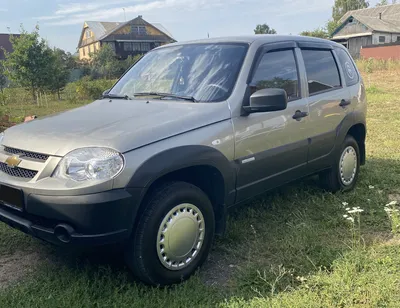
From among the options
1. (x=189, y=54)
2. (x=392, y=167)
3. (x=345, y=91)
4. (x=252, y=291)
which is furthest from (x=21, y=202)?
(x=392, y=167)

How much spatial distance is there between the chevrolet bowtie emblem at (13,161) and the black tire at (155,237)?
0.97 metres

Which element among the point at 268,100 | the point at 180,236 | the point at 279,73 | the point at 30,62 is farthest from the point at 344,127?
the point at 30,62

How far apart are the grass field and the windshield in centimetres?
142

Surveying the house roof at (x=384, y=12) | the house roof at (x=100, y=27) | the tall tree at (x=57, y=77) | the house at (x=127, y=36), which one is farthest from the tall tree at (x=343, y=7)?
the tall tree at (x=57, y=77)

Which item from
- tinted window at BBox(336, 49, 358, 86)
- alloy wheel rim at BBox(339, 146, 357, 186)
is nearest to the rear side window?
tinted window at BBox(336, 49, 358, 86)

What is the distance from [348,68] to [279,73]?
5.13 ft

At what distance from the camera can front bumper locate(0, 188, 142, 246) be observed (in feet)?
8.63

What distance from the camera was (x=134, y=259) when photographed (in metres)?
2.89

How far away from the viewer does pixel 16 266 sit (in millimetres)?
3496

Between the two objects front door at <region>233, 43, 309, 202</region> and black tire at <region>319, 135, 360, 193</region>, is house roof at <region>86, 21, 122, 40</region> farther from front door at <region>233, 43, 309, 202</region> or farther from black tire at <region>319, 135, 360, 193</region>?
front door at <region>233, 43, 309, 202</region>

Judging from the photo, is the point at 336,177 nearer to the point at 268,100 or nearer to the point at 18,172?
the point at 268,100

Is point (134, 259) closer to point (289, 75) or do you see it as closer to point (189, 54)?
point (189, 54)

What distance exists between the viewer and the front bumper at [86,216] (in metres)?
2.63

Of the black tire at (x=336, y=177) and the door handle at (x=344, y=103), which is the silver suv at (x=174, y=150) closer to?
the door handle at (x=344, y=103)
